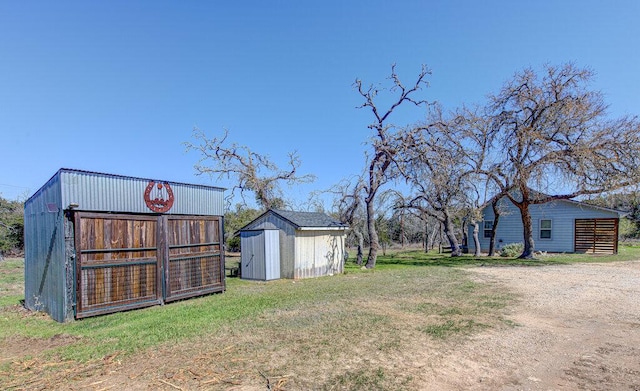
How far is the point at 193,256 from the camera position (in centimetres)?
989

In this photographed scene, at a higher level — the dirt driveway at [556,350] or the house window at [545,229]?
the house window at [545,229]

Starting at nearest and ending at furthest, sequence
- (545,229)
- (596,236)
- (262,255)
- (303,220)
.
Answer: (262,255), (303,220), (596,236), (545,229)

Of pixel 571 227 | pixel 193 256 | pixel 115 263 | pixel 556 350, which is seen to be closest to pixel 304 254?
pixel 193 256

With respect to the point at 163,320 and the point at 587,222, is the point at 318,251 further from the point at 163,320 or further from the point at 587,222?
the point at 587,222

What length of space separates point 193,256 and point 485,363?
753 centimetres

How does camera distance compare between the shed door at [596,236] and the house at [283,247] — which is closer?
the house at [283,247]

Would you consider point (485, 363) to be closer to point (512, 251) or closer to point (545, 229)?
point (512, 251)

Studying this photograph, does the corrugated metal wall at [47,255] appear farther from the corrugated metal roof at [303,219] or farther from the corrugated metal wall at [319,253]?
the corrugated metal wall at [319,253]

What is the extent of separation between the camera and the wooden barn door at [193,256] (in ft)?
30.7

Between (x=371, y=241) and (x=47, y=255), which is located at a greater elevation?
(x=47, y=255)

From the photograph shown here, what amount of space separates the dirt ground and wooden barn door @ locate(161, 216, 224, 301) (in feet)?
11.7

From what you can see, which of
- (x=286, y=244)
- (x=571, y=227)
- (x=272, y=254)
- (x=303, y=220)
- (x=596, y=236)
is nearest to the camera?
(x=272, y=254)

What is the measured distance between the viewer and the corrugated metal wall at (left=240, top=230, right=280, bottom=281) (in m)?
13.7

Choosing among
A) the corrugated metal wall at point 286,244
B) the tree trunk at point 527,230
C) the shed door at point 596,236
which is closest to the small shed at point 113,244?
the corrugated metal wall at point 286,244
